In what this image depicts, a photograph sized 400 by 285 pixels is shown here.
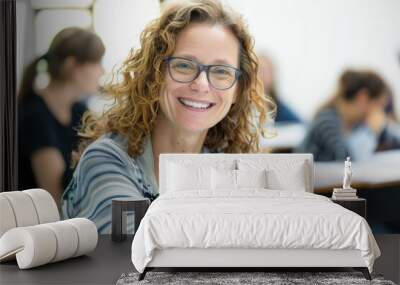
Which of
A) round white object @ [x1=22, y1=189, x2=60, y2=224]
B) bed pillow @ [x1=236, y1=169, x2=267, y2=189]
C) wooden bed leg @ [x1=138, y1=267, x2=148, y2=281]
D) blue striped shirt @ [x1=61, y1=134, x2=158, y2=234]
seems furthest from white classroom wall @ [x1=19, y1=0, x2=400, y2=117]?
wooden bed leg @ [x1=138, y1=267, x2=148, y2=281]

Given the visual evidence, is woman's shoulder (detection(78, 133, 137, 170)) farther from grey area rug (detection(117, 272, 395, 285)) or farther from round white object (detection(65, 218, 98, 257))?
grey area rug (detection(117, 272, 395, 285))

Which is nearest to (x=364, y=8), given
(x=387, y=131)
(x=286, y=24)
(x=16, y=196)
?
(x=286, y=24)

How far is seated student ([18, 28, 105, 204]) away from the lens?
7.23 metres

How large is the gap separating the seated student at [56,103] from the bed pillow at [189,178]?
1.30 metres

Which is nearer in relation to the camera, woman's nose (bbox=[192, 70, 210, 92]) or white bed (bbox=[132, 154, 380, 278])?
white bed (bbox=[132, 154, 380, 278])

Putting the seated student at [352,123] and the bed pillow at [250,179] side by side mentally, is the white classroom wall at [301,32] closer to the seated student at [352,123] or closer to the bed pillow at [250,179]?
the seated student at [352,123]

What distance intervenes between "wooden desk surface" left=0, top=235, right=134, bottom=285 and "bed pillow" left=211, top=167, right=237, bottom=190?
107cm

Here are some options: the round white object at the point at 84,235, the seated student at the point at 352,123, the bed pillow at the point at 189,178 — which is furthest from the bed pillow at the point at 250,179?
the round white object at the point at 84,235

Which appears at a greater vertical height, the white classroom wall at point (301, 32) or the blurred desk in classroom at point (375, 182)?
the white classroom wall at point (301, 32)

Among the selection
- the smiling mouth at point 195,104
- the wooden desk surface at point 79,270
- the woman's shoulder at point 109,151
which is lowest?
the wooden desk surface at point 79,270

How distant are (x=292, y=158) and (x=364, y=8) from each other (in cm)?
183

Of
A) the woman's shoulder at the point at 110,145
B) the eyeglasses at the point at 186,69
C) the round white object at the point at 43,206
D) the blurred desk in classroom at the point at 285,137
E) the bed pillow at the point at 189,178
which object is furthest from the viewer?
the blurred desk in classroom at the point at 285,137

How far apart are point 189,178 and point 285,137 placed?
1.34 metres

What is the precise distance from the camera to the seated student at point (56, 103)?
723 centimetres
